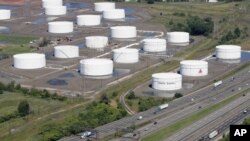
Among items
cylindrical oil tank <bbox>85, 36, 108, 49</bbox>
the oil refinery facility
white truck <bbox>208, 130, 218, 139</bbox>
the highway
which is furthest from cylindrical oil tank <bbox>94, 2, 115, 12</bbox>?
white truck <bbox>208, 130, 218, 139</bbox>

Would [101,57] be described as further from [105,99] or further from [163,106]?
[163,106]

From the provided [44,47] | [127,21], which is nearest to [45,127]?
[44,47]

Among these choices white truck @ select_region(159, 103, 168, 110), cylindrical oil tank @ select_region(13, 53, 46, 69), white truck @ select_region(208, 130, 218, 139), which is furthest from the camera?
cylindrical oil tank @ select_region(13, 53, 46, 69)

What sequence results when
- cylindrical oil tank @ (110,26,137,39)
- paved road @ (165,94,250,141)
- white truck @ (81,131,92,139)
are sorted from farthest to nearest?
cylindrical oil tank @ (110,26,137,39)
paved road @ (165,94,250,141)
white truck @ (81,131,92,139)

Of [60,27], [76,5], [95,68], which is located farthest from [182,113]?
[76,5]

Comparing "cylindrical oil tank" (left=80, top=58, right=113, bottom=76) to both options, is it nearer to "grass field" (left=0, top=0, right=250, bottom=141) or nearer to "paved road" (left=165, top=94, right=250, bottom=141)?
"grass field" (left=0, top=0, right=250, bottom=141)

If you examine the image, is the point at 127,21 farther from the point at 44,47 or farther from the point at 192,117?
the point at 192,117
